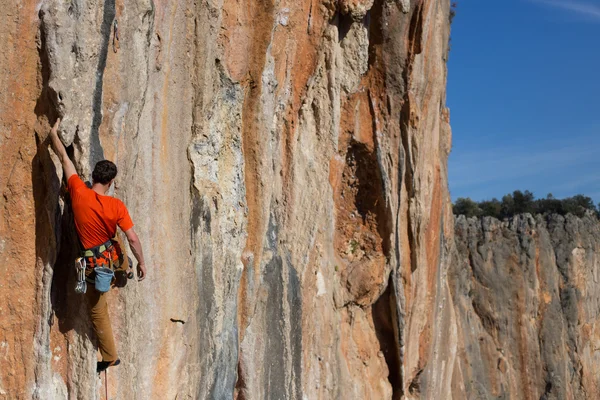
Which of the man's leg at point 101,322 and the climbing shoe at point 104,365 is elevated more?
the man's leg at point 101,322

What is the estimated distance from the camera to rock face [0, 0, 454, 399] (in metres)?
5.00

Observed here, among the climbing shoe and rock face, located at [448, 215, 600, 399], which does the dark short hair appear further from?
rock face, located at [448, 215, 600, 399]

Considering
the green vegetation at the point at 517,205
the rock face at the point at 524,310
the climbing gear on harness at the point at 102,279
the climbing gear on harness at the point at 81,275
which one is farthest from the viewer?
the green vegetation at the point at 517,205

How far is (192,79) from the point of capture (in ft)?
21.3

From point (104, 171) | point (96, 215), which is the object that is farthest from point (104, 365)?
point (104, 171)

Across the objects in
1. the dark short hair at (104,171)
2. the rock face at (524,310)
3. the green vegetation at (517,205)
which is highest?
the green vegetation at (517,205)

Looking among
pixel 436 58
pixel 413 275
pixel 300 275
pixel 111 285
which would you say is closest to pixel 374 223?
pixel 413 275

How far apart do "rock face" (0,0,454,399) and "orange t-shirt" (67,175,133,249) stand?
0.29 meters

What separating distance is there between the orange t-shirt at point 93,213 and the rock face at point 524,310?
1613 centimetres

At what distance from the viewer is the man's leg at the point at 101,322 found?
16.5ft

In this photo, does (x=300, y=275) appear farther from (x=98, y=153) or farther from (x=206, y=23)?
(x=98, y=153)

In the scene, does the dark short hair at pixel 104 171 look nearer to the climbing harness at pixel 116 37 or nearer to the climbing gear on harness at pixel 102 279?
the climbing gear on harness at pixel 102 279

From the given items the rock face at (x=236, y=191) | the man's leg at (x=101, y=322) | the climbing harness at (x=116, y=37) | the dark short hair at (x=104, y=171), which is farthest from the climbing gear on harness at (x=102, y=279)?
the climbing harness at (x=116, y=37)

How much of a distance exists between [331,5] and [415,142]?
279 centimetres
